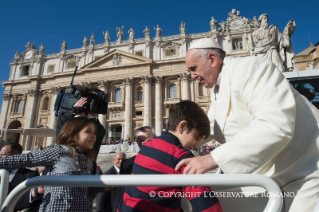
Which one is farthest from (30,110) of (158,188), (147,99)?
(158,188)

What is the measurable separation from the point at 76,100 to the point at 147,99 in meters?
22.5

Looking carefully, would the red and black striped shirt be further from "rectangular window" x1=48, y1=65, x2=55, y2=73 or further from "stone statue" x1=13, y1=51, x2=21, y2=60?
"stone statue" x1=13, y1=51, x2=21, y2=60

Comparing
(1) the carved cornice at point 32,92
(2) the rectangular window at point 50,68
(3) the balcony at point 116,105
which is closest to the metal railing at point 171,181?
(3) the balcony at point 116,105

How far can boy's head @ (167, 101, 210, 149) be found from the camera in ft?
5.42

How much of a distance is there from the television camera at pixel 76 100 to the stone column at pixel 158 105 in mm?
20514

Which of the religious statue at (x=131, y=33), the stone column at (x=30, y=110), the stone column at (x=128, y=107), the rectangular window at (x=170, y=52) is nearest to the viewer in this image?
the stone column at (x=128, y=107)

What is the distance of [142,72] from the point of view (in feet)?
88.3

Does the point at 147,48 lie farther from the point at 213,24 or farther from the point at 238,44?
the point at 238,44

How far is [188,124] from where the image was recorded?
1655 millimetres

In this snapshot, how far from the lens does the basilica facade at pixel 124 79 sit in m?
25.6

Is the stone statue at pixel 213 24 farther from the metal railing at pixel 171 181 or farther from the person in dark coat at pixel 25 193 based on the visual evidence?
the metal railing at pixel 171 181

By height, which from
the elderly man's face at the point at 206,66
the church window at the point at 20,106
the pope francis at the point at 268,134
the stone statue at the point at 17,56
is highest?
the stone statue at the point at 17,56

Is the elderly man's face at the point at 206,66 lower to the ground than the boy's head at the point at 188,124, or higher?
higher

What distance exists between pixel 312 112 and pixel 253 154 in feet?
2.03
